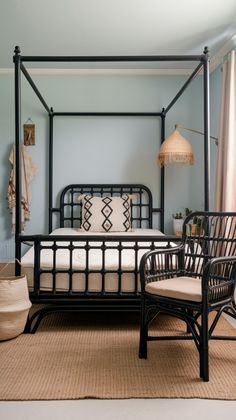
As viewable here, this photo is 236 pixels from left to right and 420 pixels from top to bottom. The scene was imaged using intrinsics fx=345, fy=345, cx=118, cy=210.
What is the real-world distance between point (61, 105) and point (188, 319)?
3145mm

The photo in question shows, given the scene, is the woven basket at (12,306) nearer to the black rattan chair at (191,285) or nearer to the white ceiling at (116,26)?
the black rattan chair at (191,285)

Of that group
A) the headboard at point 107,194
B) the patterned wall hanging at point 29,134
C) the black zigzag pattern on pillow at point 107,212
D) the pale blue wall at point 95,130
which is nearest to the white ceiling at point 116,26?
the pale blue wall at point 95,130

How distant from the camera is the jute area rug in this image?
62.5 inches

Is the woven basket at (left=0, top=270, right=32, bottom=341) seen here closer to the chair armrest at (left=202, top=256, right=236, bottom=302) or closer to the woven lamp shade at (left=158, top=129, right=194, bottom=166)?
the chair armrest at (left=202, top=256, right=236, bottom=302)

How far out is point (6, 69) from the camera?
4.03 m

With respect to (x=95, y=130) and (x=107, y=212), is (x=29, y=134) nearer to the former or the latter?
(x=95, y=130)

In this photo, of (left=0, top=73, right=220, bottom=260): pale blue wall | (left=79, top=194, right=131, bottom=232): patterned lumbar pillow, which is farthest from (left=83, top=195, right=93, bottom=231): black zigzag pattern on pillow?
(left=0, top=73, right=220, bottom=260): pale blue wall

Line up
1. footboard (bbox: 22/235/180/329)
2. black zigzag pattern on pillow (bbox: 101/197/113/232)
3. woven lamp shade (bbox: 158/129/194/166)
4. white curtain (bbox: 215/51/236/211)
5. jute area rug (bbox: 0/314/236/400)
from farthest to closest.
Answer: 1. black zigzag pattern on pillow (bbox: 101/197/113/232)
2. woven lamp shade (bbox: 158/129/194/166)
3. white curtain (bbox: 215/51/236/211)
4. footboard (bbox: 22/235/180/329)
5. jute area rug (bbox: 0/314/236/400)

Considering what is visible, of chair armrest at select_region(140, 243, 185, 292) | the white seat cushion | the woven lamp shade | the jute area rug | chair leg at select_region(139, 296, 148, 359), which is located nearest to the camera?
the jute area rug

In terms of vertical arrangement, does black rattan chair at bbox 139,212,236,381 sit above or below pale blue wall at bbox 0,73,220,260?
below

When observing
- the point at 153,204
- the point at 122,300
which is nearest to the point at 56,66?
the point at 153,204

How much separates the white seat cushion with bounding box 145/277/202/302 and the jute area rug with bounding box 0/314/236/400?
1.29ft

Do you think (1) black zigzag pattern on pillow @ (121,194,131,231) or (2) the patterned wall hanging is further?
(2) the patterned wall hanging

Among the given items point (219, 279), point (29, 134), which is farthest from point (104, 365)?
point (29, 134)
